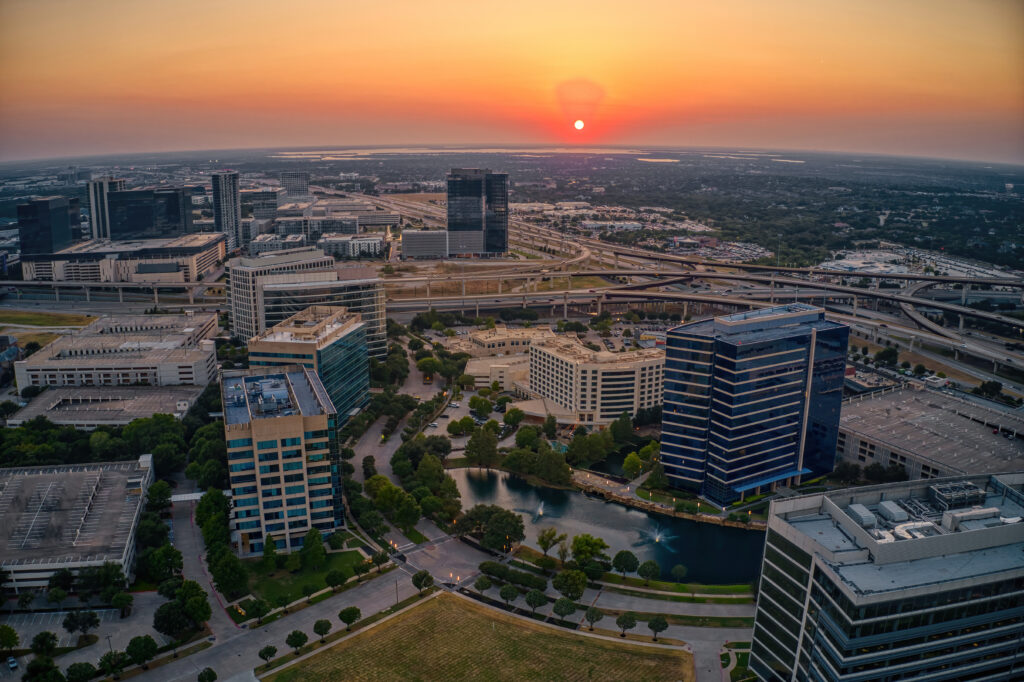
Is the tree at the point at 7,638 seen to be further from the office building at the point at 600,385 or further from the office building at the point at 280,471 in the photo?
the office building at the point at 600,385

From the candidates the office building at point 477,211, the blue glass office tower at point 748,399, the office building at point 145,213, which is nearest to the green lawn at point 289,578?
the blue glass office tower at point 748,399

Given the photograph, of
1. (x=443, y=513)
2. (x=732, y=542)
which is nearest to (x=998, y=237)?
(x=732, y=542)

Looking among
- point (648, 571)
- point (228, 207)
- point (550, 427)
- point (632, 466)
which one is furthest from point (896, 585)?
point (228, 207)

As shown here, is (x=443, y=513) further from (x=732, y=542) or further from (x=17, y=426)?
(x=17, y=426)

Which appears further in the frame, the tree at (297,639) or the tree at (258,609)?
the tree at (258,609)

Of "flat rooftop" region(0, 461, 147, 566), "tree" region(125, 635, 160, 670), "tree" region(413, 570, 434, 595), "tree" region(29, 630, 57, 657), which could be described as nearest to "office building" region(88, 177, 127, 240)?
"flat rooftop" region(0, 461, 147, 566)

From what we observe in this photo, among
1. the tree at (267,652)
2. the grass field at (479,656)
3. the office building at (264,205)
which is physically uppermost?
the office building at (264,205)
